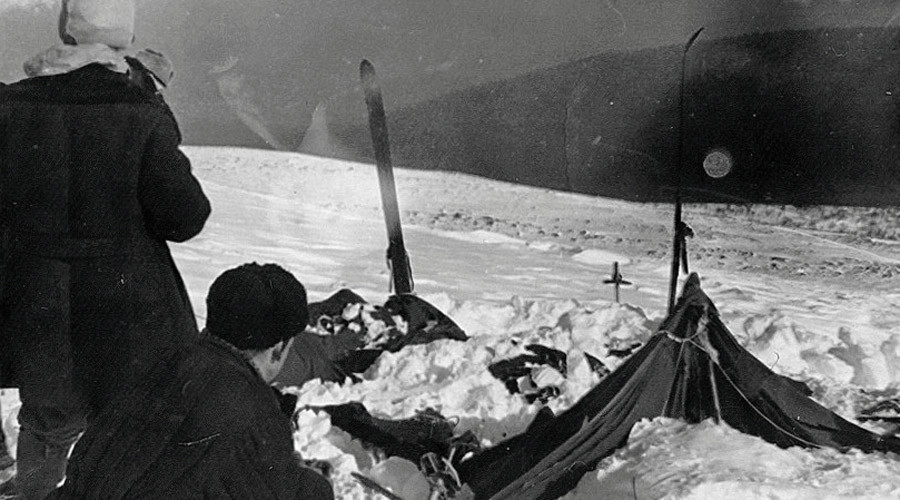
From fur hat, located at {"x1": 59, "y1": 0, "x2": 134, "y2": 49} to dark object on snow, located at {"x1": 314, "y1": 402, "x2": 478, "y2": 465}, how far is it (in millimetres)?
1004

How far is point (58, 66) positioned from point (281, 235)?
273 centimetres

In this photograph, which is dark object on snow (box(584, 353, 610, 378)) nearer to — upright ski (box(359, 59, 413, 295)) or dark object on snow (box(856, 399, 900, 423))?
dark object on snow (box(856, 399, 900, 423))

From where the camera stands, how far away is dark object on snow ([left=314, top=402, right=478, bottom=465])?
1.92 metres

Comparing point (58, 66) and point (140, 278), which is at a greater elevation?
point (58, 66)

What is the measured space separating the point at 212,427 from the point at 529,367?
1.61 m

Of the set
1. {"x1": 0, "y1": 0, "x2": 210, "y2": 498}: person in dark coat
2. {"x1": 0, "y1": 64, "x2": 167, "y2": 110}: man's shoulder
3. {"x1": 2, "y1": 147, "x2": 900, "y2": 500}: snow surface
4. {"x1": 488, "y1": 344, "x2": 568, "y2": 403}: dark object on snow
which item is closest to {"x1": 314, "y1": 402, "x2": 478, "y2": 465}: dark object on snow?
{"x1": 2, "y1": 147, "x2": 900, "y2": 500}: snow surface

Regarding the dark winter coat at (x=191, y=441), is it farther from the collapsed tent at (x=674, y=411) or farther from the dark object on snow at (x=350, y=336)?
the dark object on snow at (x=350, y=336)

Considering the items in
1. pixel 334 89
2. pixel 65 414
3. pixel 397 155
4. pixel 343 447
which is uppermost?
pixel 334 89

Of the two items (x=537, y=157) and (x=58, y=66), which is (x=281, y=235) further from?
(x=58, y=66)

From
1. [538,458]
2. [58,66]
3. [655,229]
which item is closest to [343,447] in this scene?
[538,458]

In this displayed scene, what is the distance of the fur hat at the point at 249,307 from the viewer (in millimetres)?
973

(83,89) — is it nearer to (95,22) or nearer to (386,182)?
(95,22)

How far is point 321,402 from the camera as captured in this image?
229 cm

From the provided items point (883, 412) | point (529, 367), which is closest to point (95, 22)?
point (529, 367)
